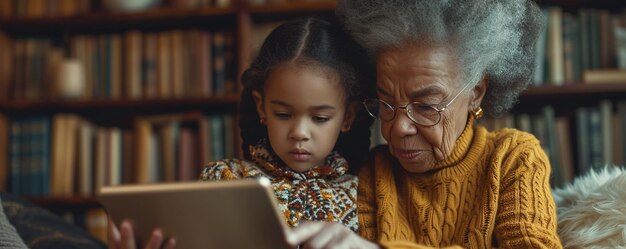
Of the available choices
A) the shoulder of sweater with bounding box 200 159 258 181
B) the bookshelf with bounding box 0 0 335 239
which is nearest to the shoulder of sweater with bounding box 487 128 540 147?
the shoulder of sweater with bounding box 200 159 258 181

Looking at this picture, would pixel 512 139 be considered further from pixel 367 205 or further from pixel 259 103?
pixel 259 103

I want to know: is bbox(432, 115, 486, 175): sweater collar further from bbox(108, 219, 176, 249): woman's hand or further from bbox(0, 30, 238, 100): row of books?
bbox(0, 30, 238, 100): row of books

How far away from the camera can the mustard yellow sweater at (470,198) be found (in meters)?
1.33

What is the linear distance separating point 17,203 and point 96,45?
133 cm

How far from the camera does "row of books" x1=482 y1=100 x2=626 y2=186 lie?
100 inches

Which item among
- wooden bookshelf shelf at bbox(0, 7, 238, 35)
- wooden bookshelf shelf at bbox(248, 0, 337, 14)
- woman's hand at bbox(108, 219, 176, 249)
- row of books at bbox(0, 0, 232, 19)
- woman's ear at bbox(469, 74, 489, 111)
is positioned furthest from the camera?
row of books at bbox(0, 0, 232, 19)

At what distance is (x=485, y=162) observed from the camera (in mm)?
1476

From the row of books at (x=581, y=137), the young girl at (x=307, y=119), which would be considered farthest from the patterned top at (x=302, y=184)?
the row of books at (x=581, y=137)

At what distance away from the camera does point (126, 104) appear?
9.16 ft

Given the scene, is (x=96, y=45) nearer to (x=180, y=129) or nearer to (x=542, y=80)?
(x=180, y=129)

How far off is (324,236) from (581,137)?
175 centimetres

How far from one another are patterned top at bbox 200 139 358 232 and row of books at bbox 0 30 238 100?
129 centimetres

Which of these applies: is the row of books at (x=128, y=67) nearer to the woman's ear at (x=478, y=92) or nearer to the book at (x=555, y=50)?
the book at (x=555, y=50)

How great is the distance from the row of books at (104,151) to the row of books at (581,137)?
3.49 feet
